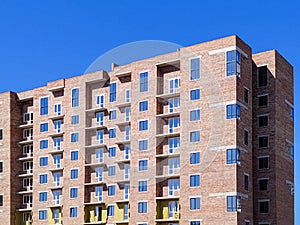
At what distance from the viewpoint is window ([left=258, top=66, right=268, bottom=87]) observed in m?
51.6

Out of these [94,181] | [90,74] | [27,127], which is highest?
[90,74]

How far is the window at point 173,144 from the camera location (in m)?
50.9

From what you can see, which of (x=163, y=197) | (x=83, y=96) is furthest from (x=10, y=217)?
(x=163, y=197)

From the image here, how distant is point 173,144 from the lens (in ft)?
168

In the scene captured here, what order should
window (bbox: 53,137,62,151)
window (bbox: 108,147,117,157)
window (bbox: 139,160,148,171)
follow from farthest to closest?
window (bbox: 53,137,62,151)
window (bbox: 108,147,117,157)
window (bbox: 139,160,148,171)

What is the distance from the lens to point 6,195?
60531mm

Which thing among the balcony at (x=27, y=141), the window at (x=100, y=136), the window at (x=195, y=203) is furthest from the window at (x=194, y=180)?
the balcony at (x=27, y=141)

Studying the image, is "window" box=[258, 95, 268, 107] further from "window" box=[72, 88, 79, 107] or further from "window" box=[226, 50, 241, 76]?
"window" box=[72, 88, 79, 107]

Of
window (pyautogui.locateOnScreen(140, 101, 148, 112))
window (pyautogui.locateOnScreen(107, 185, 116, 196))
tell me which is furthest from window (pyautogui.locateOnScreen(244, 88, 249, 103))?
window (pyautogui.locateOnScreen(107, 185, 116, 196))

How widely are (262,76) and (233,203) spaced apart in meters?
12.5

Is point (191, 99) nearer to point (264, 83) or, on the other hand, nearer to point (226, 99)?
point (226, 99)

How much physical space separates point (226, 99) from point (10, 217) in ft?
87.0

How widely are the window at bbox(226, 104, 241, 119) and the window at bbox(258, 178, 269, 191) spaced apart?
6.46m

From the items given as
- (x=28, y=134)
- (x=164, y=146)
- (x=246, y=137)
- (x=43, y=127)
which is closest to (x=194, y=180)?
(x=164, y=146)
